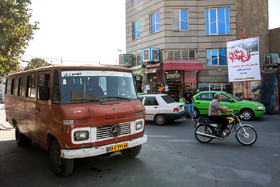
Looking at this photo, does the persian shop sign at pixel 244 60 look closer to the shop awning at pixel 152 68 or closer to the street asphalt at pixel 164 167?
the shop awning at pixel 152 68

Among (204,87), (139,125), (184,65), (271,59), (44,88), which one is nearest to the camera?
Result: (44,88)

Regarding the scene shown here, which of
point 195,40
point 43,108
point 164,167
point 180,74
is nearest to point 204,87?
point 180,74

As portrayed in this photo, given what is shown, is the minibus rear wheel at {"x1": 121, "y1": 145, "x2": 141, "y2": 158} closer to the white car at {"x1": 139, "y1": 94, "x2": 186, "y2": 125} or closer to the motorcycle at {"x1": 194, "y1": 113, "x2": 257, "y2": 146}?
the motorcycle at {"x1": 194, "y1": 113, "x2": 257, "y2": 146}

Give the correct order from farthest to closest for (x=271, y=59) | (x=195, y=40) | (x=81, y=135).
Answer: (x=271, y=59) → (x=195, y=40) → (x=81, y=135)

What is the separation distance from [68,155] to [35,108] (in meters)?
1.87

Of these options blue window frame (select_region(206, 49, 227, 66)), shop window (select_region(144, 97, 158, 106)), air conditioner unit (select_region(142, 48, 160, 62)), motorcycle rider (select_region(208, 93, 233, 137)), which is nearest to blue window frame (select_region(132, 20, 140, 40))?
air conditioner unit (select_region(142, 48, 160, 62))

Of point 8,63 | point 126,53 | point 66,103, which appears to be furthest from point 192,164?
point 126,53

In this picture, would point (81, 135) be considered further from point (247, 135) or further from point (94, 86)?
point (247, 135)

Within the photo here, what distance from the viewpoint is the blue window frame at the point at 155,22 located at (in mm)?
20188

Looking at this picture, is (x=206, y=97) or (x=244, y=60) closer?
(x=206, y=97)

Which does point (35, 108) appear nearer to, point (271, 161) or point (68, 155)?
point (68, 155)

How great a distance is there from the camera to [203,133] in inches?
273

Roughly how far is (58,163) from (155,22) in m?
18.4

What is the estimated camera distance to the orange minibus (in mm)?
4031
